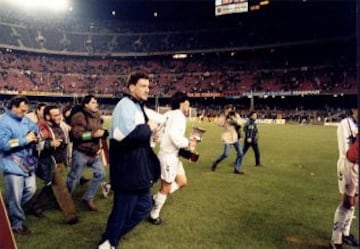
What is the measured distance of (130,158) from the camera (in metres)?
4.68

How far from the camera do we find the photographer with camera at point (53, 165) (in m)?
6.85

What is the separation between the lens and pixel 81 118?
294 inches

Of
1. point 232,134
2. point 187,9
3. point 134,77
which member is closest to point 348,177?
point 134,77

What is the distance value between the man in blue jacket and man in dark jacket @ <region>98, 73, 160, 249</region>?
165cm

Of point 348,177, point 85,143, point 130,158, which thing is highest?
point 130,158

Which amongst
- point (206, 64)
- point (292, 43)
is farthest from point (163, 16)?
point (292, 43)

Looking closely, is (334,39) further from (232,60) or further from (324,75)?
(232,60)

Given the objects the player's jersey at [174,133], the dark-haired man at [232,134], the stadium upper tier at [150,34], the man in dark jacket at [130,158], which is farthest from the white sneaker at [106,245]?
the stadium upper tier at [150,34]

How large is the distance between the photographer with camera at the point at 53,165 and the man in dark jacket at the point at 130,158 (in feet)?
7.17

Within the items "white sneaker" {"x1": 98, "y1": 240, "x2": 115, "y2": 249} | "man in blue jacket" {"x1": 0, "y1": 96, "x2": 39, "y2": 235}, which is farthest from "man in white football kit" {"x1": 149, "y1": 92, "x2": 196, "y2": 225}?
"man in blue jacket" {"x1": 0, "y1": 96, "x2": 39, "y2": 235}

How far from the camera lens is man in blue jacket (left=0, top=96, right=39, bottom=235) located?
5.76 metres

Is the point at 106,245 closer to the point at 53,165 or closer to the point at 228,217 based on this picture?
the point at 53,165

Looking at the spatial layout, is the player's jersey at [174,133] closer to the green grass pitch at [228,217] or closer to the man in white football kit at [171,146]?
the man in white football kit at [171,146]

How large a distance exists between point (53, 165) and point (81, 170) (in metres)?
0.78
